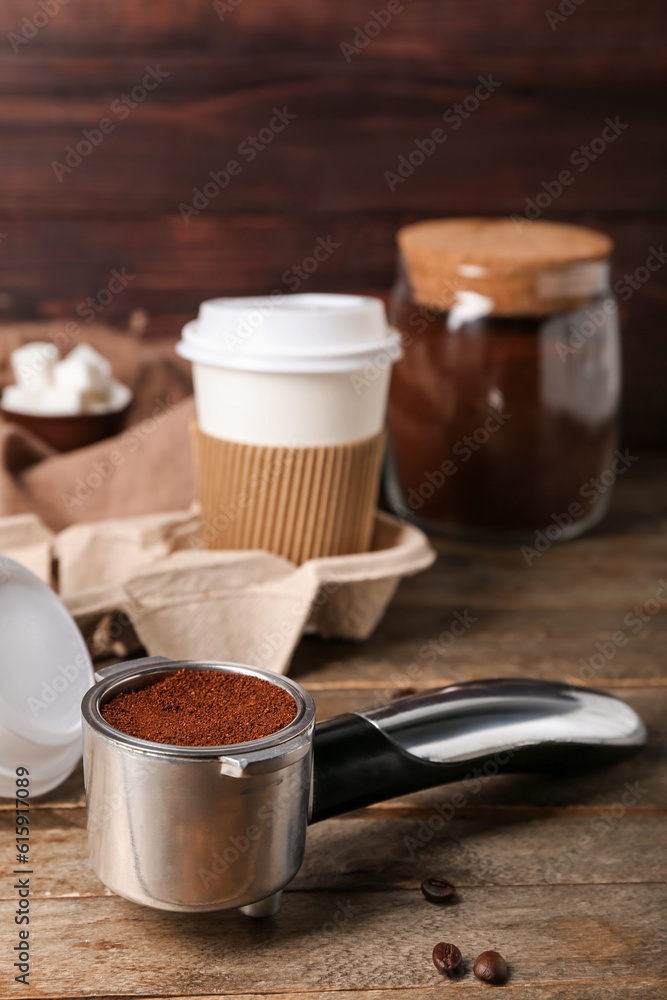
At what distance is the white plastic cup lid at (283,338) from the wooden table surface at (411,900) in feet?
0.78

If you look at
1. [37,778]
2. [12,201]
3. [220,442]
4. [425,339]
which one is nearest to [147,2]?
[12,201]

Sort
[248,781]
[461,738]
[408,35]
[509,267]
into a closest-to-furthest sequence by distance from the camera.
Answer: [248,781] → [461,738] → [509,267] → [408,35]

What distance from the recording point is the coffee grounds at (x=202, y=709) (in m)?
0.47

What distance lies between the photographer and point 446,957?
459 mm

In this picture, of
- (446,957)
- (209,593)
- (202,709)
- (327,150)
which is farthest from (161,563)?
(327,150)

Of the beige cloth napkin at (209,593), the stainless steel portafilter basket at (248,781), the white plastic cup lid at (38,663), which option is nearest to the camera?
the stainless steel portafilter basket at (248,781)

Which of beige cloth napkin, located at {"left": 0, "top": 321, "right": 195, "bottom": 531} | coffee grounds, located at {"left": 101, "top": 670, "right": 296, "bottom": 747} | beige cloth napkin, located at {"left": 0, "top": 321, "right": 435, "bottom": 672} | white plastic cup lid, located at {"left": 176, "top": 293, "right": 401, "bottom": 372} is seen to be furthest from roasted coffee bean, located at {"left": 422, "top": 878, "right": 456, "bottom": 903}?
beige cloth napkin, located at {"left": 0, "top": 321, "right": 195, "bottom": 531}

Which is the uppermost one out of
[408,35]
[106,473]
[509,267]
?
[408,35]

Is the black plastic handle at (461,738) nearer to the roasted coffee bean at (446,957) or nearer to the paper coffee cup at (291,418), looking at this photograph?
the roasted coffee bean at (446,957)

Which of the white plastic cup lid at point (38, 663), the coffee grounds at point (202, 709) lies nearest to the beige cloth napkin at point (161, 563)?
the white plastic cup lid at point (38, 663)

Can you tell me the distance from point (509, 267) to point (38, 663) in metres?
0.59

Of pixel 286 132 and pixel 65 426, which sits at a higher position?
pixel 286 132

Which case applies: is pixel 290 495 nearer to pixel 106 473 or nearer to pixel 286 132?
pixel 106 473

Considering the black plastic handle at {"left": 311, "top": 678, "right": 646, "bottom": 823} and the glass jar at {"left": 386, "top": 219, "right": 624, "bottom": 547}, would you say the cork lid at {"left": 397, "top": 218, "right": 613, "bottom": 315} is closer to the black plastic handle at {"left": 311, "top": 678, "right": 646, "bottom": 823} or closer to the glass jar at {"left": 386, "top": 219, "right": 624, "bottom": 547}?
the glass jar at {"left": 386, "top": 219, "right": 624, "bottom": 547}
